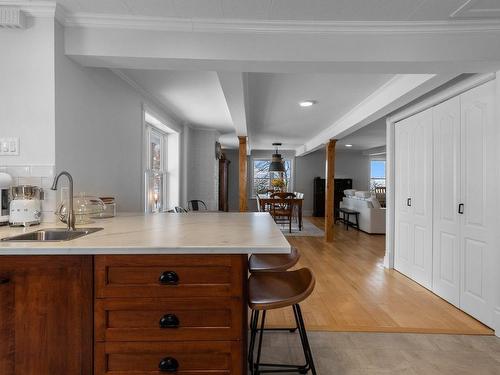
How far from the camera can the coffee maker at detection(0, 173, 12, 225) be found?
5.98 ft

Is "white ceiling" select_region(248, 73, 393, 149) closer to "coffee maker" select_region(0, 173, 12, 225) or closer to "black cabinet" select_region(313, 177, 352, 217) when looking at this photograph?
"coffee maker" select_region(0, 173, 12, 225)

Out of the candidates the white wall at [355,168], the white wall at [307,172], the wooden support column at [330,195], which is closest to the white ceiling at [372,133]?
the wooden support column at [330,195]

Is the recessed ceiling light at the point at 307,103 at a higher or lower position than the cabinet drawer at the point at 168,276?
higher

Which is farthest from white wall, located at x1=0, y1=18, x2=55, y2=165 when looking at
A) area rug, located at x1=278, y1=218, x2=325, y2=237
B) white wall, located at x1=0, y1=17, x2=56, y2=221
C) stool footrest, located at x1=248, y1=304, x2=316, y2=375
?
area rug, located at x1=278, y1=218, x2=325, y2=237

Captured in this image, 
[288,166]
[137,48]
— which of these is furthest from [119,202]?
[288,166]

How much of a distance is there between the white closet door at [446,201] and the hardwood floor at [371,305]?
217 mm

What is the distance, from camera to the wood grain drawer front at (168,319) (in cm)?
124

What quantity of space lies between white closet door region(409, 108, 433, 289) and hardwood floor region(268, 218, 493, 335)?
227mm

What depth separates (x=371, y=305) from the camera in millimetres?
2846

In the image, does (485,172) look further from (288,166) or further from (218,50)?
(288,166)

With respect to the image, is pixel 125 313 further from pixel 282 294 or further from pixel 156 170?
pixel 156 170

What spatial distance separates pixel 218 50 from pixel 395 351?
95.9 inches

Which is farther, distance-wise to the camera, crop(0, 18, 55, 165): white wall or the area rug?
the area rug

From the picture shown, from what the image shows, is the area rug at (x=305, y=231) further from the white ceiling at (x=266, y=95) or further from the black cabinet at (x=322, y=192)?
the black cabinet at (x=322, y=192)
